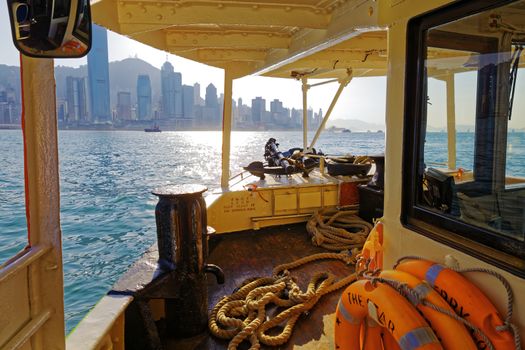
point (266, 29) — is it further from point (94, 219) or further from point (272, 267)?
point (94, 219)

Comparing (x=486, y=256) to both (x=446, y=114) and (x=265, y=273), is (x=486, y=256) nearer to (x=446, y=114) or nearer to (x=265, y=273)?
(x=446, y=114)

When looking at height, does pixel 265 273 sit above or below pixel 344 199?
below

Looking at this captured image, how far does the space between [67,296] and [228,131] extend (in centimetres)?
378

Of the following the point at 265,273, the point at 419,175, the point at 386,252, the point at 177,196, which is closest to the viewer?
the point at 419,175

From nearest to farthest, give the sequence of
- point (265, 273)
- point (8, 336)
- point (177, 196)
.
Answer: point (8, 336), point (177, 196), point (265, 273)

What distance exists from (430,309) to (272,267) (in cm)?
284

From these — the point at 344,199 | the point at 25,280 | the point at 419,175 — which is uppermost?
the point at 419,175

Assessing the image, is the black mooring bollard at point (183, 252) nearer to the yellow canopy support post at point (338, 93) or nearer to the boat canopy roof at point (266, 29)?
the boat canopy roof at point (266, 29)

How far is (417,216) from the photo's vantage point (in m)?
1.73

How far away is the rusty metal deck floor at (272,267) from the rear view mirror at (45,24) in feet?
7.46

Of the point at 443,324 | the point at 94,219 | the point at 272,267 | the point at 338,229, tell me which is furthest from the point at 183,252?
the point at 94,219

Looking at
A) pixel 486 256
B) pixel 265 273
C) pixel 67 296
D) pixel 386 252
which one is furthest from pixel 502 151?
pixel 67 296

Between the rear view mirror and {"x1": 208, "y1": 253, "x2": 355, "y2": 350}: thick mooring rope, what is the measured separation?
7.21 ft

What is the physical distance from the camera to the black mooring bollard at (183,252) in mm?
2562
